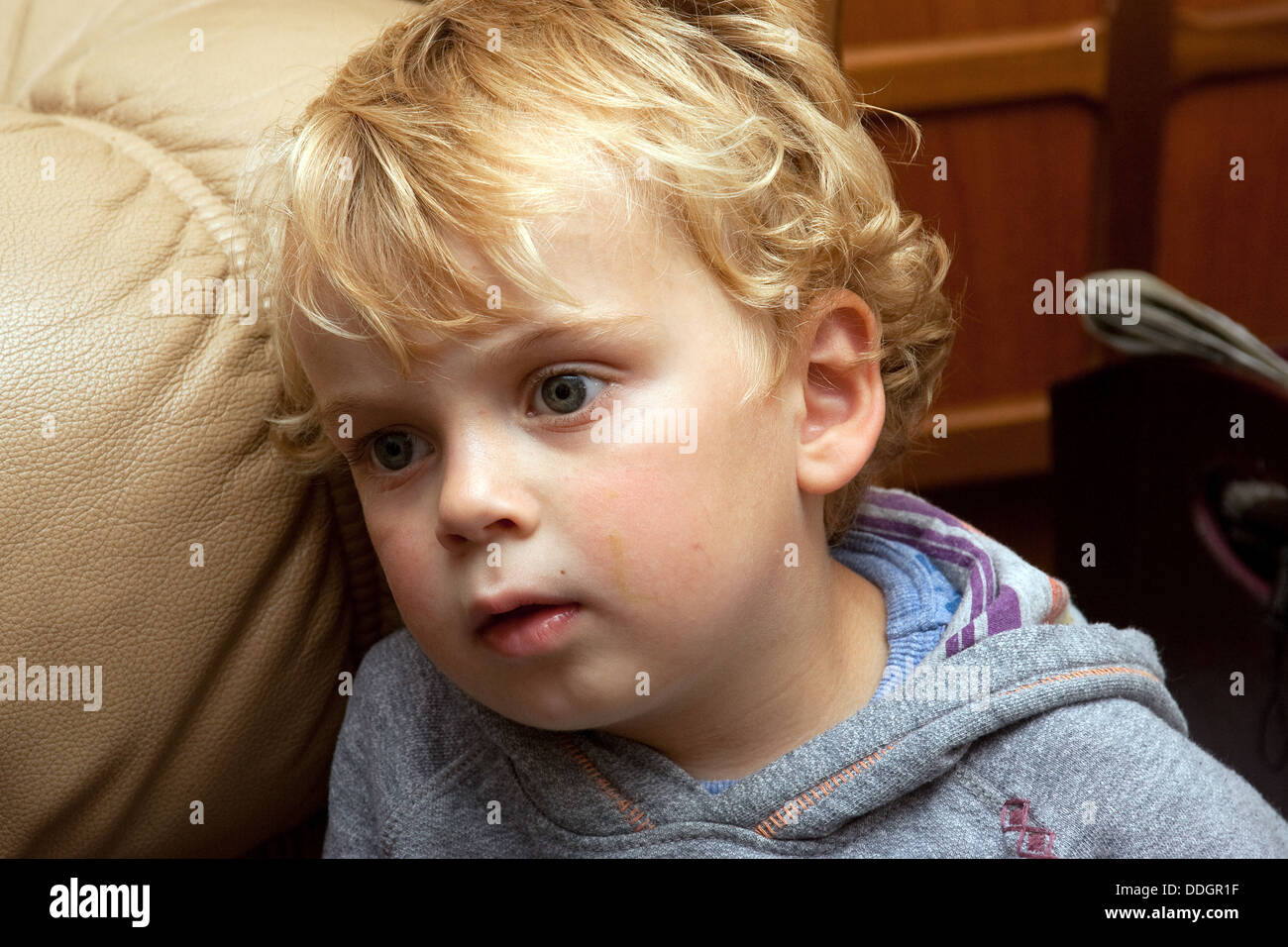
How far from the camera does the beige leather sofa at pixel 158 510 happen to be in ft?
2.59

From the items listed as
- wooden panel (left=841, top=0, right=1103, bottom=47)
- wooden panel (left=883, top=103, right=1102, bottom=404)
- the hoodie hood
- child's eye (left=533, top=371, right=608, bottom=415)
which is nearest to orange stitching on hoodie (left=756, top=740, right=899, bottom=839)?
the hoodie hood

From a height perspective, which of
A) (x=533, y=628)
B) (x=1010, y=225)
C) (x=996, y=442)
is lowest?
(x=533, y=628)

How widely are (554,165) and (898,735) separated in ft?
1.30

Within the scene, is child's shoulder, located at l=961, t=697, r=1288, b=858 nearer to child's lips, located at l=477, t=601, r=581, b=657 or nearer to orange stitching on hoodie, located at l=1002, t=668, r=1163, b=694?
orange stitching on hoodie, located at l=1002, t=668, r=1163, b=694

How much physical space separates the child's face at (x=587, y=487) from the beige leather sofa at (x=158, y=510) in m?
0.13

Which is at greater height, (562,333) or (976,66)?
(976,66)

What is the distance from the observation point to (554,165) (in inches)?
28.0

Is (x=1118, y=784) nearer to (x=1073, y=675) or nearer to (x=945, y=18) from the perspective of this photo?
(x=1073, y=675)

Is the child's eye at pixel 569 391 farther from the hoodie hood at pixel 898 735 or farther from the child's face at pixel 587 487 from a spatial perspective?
the hoodie hood at pixel 898 735

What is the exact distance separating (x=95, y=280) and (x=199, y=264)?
7 centimetres

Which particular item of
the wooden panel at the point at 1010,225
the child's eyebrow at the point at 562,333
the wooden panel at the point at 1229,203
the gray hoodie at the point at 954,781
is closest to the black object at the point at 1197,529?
the gray hoodie at the point at 954,781

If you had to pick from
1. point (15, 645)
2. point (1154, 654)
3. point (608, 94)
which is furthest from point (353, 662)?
point (1154, 654)

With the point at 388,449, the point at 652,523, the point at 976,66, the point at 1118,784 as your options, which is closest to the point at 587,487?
the point at 652,523
